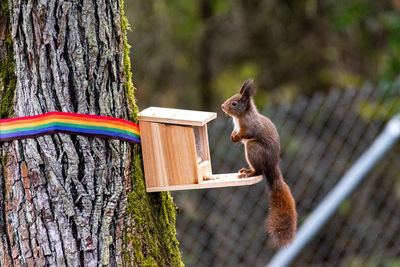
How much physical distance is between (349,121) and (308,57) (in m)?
2.53

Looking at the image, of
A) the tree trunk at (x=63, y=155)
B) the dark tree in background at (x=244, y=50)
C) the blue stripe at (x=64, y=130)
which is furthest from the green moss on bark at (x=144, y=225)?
the dark tree in background at (x=244, y=50)

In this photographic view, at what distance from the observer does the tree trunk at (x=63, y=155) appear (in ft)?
4.90

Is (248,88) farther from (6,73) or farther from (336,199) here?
(336,199)

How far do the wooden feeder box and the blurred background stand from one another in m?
1.67

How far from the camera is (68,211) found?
1.50 meters

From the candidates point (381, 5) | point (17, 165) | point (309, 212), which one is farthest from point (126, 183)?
point (381, 5)

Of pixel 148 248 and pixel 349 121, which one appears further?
pixel 349 121

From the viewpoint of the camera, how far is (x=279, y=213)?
5.96ft

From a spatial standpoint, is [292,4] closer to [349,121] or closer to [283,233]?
[349,121]

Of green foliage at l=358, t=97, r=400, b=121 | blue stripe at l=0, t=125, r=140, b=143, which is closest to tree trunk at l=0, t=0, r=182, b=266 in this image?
blue stripe at l=0, t=125, r=140, b=143

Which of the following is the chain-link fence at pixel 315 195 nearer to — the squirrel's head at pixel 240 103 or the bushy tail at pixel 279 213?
the squirrel's head at pixel 240 103

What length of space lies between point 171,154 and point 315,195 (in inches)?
88.2

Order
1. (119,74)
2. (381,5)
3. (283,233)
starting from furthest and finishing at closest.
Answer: (381,5) → (283,233) → (119,74)

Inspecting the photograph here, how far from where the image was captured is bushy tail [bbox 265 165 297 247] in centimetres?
177
